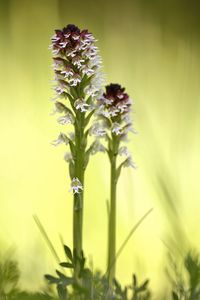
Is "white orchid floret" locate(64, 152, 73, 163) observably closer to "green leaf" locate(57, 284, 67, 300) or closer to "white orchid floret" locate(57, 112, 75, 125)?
"white orchid floret" locate(57, 112, 75, 125)

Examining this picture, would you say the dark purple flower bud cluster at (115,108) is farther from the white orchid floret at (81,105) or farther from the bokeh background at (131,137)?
the bokeh background at (131,137)

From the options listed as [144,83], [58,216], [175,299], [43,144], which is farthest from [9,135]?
[175,299]

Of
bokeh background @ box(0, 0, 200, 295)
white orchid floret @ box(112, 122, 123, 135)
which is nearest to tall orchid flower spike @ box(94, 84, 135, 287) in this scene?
white orchid floret @ box(112, 122, 123, 135)

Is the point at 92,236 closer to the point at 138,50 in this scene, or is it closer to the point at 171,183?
the point at 171,183

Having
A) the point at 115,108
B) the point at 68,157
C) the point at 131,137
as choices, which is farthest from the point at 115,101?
the point at 131,137

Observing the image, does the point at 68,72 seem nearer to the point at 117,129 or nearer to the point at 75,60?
the point at 75,60
